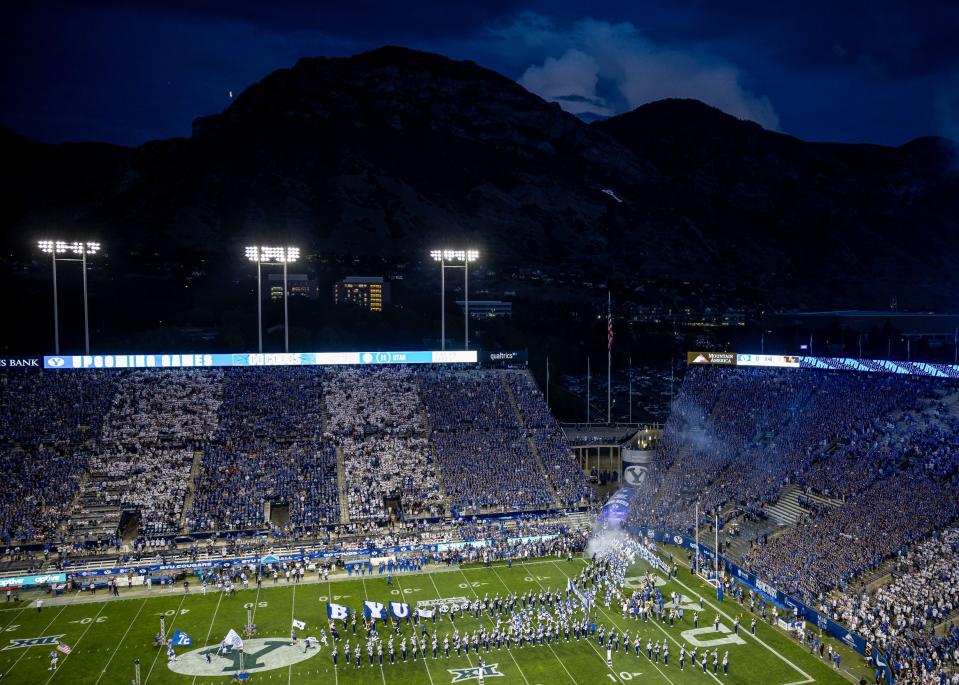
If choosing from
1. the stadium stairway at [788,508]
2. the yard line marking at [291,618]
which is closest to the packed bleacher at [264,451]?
the yard line marking at [291,618]

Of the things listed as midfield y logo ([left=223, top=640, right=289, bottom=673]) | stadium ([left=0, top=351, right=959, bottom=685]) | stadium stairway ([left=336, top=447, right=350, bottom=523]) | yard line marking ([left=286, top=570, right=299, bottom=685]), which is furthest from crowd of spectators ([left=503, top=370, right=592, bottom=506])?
midfield y logo ([left=223, top=640, right=289, bottom=673])

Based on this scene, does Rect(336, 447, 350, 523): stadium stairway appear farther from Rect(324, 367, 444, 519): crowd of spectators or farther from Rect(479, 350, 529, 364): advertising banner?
Rect(479, 350, 529, 364): advertising banner

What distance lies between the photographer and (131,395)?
46.3 meters

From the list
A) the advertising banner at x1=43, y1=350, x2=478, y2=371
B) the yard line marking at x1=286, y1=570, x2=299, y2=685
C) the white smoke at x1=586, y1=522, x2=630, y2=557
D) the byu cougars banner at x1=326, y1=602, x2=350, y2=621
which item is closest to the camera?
the yard line marking at x1=286, y1=570, x2=299, y2=685

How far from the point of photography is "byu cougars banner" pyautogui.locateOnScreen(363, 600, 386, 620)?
27.6 meters

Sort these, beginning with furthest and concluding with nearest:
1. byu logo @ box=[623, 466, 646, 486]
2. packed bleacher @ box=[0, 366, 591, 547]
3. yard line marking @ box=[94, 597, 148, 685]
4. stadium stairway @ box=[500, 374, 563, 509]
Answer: byu logo @ box=[623, 466, 646, 486] < stadium stairway @ box=[500, 374, 563, 509] < packed bleacher @ box=[0, 366, 591, 547] < yard line marking @ box=[94, 597, 148, 685]

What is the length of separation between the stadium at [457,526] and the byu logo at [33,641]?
0.31ft

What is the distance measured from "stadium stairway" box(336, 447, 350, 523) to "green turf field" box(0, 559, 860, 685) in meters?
6.63

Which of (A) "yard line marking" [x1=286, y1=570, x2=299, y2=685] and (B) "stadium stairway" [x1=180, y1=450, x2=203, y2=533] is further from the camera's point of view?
(B) "stadium stairway" [x1=180, y1=450, x2=203, y2=533]

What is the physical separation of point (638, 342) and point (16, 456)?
91314mm

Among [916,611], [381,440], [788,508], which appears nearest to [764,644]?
[916,611]

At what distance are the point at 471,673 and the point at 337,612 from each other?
6193 millimetres

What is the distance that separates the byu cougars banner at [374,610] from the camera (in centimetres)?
2761

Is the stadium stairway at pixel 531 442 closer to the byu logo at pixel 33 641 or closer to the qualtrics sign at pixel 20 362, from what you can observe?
the byu logo at pixel 33 641
